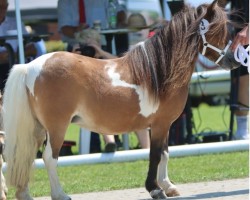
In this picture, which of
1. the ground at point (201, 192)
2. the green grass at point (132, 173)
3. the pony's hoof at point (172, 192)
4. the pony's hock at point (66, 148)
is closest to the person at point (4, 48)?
the pony's hock at point (66, 148)

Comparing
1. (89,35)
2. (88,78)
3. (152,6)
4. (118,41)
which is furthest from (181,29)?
(152,6)

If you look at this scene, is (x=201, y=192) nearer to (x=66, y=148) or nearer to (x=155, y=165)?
(x=155, y=165)

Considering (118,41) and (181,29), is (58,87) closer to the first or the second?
(181,29)

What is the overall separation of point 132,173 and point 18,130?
2.84m

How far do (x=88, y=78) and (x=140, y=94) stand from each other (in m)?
0.54

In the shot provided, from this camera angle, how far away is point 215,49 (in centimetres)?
819

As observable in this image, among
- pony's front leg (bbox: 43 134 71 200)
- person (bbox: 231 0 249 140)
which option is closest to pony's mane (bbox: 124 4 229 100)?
pony's front leg (bbox: 43 134 71 200)

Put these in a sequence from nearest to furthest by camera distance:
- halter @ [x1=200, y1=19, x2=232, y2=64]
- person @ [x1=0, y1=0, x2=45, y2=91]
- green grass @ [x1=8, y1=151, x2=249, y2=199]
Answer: halter @ [x1=200, y1=19, x2=232, y2=64], green grass @ [x1=8, y1=151, x2=249, y2=199], person @ [x1=0, y1=0, x2=45, y2=91]

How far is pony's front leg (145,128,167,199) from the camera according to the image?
25.8ft

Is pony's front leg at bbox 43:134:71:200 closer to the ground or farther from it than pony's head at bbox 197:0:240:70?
closer to the ground

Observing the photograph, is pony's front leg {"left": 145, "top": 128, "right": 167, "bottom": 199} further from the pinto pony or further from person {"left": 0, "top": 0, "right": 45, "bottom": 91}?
person {"left": 0, "top": 0, "right": 45, "bottom": 91}

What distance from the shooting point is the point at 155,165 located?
799cm

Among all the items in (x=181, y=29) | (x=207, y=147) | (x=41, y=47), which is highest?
(x=181, y=29)

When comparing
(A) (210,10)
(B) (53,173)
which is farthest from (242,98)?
(B) (53,173)
